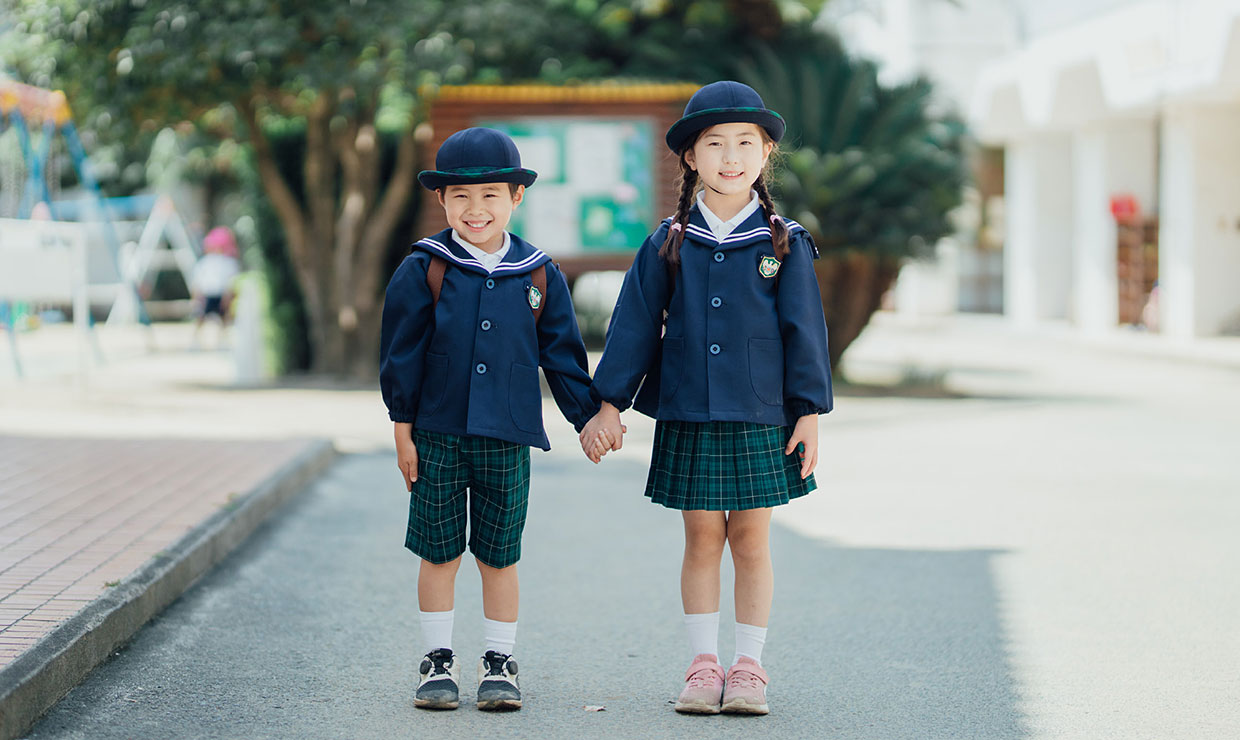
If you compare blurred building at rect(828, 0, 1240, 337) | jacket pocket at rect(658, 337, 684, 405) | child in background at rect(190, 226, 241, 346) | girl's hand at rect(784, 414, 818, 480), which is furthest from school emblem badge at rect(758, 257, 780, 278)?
child in background at rect(190, 226, 241, 346)

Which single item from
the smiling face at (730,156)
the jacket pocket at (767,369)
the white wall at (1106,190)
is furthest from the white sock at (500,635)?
the white wall at (1106,190)

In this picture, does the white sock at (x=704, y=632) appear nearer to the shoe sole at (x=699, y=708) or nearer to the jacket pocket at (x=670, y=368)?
the shoe sole at (x=699, y=708)

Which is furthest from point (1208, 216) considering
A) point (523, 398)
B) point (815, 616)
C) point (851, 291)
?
point (523, 398)

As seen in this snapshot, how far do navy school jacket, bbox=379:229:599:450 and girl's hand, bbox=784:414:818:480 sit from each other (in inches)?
22.1

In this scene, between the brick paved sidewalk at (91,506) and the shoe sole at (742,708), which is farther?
the brick paved sidewalk at (91,506)

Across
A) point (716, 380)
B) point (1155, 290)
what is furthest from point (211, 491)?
point (1155, 290)

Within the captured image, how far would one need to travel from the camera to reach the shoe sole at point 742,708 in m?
4.08

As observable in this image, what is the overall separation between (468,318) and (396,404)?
1.01 feet

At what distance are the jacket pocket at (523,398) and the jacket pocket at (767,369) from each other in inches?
23.5

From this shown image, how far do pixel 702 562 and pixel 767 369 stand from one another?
1.91 feet

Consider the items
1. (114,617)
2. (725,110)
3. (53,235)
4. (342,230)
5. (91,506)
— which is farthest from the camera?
(342,230)

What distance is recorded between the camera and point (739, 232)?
4.15m

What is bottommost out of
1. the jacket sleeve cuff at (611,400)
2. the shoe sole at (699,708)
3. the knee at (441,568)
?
the shoe sole at (699,708)

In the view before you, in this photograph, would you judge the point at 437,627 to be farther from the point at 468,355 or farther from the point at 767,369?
the point at 767,369
